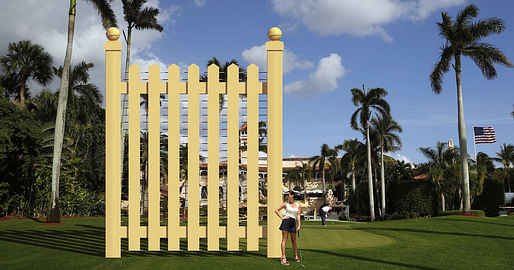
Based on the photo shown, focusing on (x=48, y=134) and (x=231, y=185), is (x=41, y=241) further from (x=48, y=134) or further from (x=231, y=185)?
(x=48, y=134)

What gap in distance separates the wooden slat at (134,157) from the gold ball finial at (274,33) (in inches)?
102

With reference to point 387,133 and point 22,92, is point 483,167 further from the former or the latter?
point 22,92

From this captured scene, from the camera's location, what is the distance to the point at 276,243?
25.9ft

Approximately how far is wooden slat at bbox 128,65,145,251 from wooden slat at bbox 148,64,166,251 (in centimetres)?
21

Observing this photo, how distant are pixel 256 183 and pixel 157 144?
1.99 metres

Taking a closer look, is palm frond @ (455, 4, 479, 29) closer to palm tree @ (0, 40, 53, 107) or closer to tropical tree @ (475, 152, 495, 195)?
tropical tree @ (475, 152, 495, 195)

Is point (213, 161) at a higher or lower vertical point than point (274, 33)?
lower

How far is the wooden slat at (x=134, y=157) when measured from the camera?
7984 mm

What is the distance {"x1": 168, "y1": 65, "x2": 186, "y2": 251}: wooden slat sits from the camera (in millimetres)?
8008

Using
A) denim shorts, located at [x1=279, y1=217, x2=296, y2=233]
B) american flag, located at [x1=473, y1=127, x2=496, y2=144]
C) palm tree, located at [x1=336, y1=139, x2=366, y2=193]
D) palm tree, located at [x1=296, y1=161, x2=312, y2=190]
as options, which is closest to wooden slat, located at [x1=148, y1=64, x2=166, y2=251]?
denim shorts, located at [x1=279, y1=217, x2=296, y2=233]

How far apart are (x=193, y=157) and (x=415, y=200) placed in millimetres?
34642

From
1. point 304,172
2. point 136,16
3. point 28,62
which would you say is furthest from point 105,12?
point 304,172

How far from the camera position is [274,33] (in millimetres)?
8047

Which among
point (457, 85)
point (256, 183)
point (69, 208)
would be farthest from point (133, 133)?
point (457, 85)
